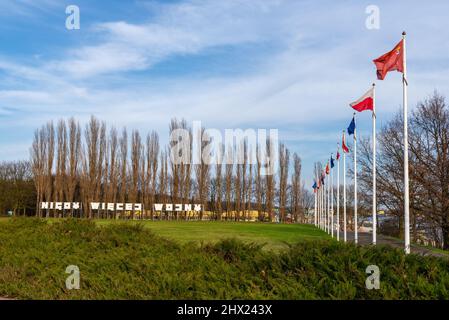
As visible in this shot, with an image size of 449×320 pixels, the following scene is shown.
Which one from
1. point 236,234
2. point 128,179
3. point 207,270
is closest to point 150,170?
point 128,179

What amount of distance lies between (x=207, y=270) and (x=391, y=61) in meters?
10.0

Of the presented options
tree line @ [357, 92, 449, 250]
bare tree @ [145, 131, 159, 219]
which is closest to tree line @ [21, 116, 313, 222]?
bare tree @ [145, 131, 159, 219]

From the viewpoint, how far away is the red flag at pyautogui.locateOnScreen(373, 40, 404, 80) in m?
14.8

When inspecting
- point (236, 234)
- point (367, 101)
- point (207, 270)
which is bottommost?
point (236, 234)

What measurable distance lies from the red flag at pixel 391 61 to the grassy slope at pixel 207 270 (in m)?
8.34

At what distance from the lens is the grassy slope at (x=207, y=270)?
6.64 m

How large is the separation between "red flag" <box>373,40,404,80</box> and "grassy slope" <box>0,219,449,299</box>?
8.34 m

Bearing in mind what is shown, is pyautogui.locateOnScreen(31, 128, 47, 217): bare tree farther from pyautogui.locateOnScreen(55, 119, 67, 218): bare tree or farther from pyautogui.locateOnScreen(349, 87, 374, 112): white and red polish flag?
pyautogui.locateOnScreen(349, 87, 374, 112): white and red polish flag

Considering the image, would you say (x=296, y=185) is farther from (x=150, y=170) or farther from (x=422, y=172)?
(x=422, y=172)

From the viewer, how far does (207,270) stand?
8.26m

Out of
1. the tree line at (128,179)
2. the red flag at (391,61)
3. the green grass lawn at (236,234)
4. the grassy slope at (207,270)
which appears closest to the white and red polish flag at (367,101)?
the red flag at (391,61)

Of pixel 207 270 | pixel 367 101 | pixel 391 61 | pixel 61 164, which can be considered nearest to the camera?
pixel 207 270

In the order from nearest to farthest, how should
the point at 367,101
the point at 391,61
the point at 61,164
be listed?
the point at 391,61 < the point at 367,101 < the point at 61,164
